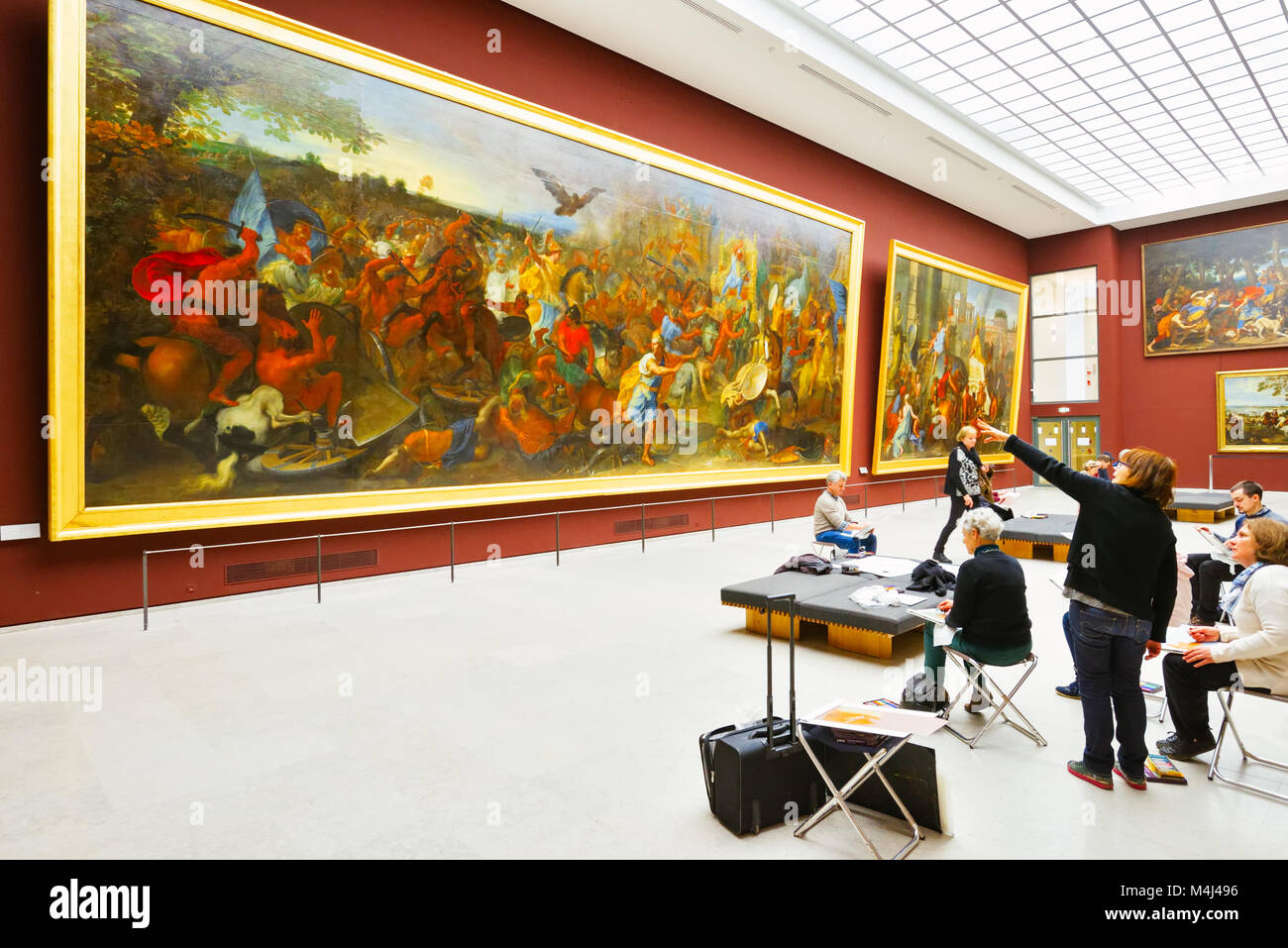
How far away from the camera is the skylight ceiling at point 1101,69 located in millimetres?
13062

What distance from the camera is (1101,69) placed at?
15.1 m

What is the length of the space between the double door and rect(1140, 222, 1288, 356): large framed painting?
10.2 ft

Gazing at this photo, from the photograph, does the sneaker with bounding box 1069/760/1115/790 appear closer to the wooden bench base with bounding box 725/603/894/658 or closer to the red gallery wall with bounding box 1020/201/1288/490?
the wooden bench base with bounding box 725/603/894/658

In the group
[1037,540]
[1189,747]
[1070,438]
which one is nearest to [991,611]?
[1189,747]

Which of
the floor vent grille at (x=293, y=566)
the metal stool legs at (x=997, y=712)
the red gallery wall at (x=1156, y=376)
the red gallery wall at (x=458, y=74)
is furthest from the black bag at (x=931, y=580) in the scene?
the red gallery wall at (x=1156, y=376)

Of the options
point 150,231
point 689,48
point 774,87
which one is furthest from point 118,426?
point 774,87

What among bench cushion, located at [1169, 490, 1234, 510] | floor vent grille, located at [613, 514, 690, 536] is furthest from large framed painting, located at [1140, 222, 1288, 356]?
floor vent grille, located at [613, 514, 690, 536]

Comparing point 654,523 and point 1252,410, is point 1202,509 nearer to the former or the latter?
point 1252,410

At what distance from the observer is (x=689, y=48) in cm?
1290

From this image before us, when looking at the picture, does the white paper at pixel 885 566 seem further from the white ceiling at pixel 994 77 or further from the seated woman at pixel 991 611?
the white ceiling at pixel 994 77

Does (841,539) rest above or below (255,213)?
below

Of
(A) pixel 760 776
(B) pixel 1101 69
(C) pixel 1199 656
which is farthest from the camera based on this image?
(B) pixel 1101 69

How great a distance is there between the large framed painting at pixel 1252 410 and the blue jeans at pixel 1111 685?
79.7 ft

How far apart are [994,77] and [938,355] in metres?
7.03
